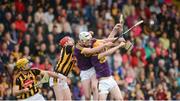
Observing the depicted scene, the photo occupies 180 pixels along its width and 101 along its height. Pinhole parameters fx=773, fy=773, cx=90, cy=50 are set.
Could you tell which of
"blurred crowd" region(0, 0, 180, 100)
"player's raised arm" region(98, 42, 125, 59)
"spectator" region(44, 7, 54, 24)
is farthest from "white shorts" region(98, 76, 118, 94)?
"spectator" region(44, 7, 54, 24)

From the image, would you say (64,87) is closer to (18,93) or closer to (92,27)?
(18,93)

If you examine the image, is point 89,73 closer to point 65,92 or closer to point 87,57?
point 87,57

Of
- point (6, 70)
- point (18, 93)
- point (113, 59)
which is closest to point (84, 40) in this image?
point (18, 93)

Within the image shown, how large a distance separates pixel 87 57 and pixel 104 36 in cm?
671

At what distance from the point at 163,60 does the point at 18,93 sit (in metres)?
9.31

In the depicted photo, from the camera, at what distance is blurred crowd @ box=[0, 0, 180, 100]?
23562 mm

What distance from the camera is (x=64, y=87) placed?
63.5 feet

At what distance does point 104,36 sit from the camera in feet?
84.1

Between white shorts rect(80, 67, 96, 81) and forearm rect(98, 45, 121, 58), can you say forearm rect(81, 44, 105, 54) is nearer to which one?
forearm rect(98, 45, 121, 58)

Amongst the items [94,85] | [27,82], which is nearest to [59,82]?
[94,85]

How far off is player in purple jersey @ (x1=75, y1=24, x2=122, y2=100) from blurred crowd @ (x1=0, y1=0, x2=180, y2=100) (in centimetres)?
325

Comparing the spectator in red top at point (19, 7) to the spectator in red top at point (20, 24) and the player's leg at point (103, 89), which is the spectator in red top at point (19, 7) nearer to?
the spectator in red top at point (20, 24)

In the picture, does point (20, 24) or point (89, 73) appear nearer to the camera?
point (89, 73)

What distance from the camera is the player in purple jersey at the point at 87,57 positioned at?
730 inches
